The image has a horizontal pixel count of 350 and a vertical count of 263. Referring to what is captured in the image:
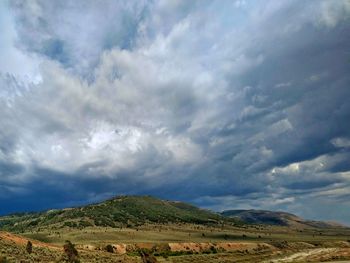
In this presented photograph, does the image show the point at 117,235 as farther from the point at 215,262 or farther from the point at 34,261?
the point at 34,261

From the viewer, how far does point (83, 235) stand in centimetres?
16012

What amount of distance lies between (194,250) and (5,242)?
2923 inches

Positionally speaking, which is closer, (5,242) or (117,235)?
(5,242)

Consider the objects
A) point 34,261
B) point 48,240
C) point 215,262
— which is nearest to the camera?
point 34,261

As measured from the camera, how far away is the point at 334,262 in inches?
3583

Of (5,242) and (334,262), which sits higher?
(5,242)

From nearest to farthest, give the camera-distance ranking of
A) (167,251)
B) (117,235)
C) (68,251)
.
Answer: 1. (68,251)
2. (167,251)
3. (117,235)

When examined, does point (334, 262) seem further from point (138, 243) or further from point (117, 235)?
point (117, 235)

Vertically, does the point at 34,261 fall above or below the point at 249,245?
below

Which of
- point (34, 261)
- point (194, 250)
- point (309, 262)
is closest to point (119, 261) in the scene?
point (34, 261)

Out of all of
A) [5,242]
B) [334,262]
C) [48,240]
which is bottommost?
[334,262]

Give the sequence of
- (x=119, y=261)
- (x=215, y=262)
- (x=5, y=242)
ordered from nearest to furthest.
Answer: (x=119, y=261), (x=5, y=242), (x=215, y=262)

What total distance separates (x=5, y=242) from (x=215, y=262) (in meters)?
49.1

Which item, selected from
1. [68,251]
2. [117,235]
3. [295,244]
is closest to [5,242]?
[68,251]
